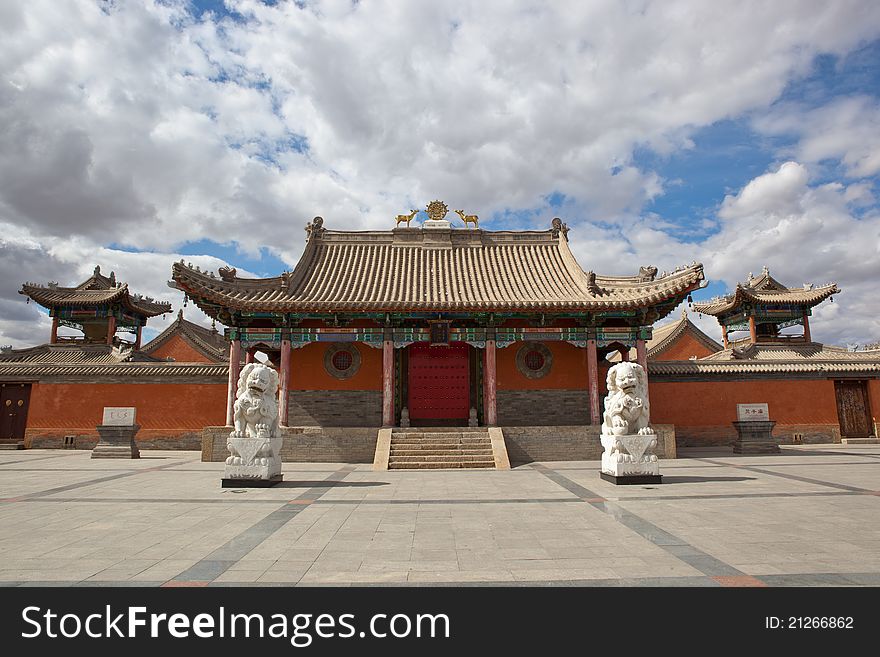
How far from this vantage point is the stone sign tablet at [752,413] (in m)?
14.0

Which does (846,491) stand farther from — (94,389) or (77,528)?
(94,389)

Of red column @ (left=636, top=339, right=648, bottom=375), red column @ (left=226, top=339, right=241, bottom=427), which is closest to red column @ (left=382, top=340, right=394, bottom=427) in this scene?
red column @ (left=226, top=339, right=241, bottom=427)

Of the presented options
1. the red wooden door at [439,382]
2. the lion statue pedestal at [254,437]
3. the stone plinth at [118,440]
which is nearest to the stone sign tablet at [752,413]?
the red wooden door at [439,382]

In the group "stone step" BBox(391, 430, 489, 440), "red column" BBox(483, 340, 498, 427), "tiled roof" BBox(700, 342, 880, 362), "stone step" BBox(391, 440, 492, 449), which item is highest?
"tiled roof" BBox(700, 342, 880, 362)

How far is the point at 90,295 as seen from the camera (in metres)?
22.2

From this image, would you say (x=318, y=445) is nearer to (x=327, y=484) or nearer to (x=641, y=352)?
(x=327, y=484)

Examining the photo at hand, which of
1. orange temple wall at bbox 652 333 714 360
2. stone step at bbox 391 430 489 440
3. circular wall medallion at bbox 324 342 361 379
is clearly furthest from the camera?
orange temple wall at bbox 652 333 714 360

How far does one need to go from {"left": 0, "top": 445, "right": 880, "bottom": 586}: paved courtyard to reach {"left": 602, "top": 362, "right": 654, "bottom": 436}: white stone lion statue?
3.28 ft

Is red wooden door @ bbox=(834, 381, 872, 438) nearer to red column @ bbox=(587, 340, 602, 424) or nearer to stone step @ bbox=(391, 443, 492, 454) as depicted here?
red column @ bbox=(587, 340, 602, 424)

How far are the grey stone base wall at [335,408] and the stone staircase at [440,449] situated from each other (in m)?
2.13

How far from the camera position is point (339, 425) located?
47.8 ft

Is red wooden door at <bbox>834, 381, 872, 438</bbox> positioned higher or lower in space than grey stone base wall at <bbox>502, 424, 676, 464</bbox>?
higher

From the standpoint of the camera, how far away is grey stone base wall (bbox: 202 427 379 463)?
12320 millimetres
